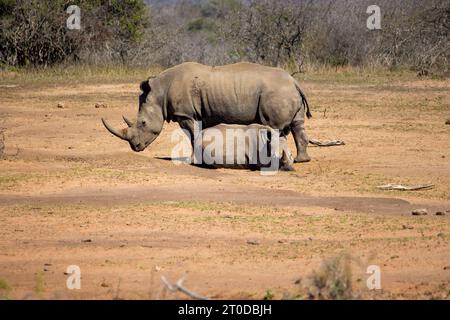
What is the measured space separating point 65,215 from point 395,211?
3777mm

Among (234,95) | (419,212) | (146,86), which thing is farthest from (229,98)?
(419,212)

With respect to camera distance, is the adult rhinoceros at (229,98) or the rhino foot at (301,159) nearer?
the adult rhinoceros at (229,98)

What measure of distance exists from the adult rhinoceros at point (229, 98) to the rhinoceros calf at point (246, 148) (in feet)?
1.32

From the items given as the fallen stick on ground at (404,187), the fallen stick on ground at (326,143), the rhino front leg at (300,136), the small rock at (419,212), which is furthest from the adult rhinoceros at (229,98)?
the small rock at (419,212)

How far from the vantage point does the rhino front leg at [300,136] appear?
592 inches

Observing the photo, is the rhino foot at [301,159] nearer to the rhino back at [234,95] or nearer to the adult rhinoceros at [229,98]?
the adult rhinoceros at [229,98]

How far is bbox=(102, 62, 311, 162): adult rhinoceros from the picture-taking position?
14.8 m

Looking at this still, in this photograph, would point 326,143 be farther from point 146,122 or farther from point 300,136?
point 146,122

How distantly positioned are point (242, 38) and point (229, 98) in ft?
49.7

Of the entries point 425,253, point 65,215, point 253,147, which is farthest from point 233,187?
point 425,253

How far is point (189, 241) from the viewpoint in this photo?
393 inches

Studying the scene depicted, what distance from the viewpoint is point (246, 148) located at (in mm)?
14453
